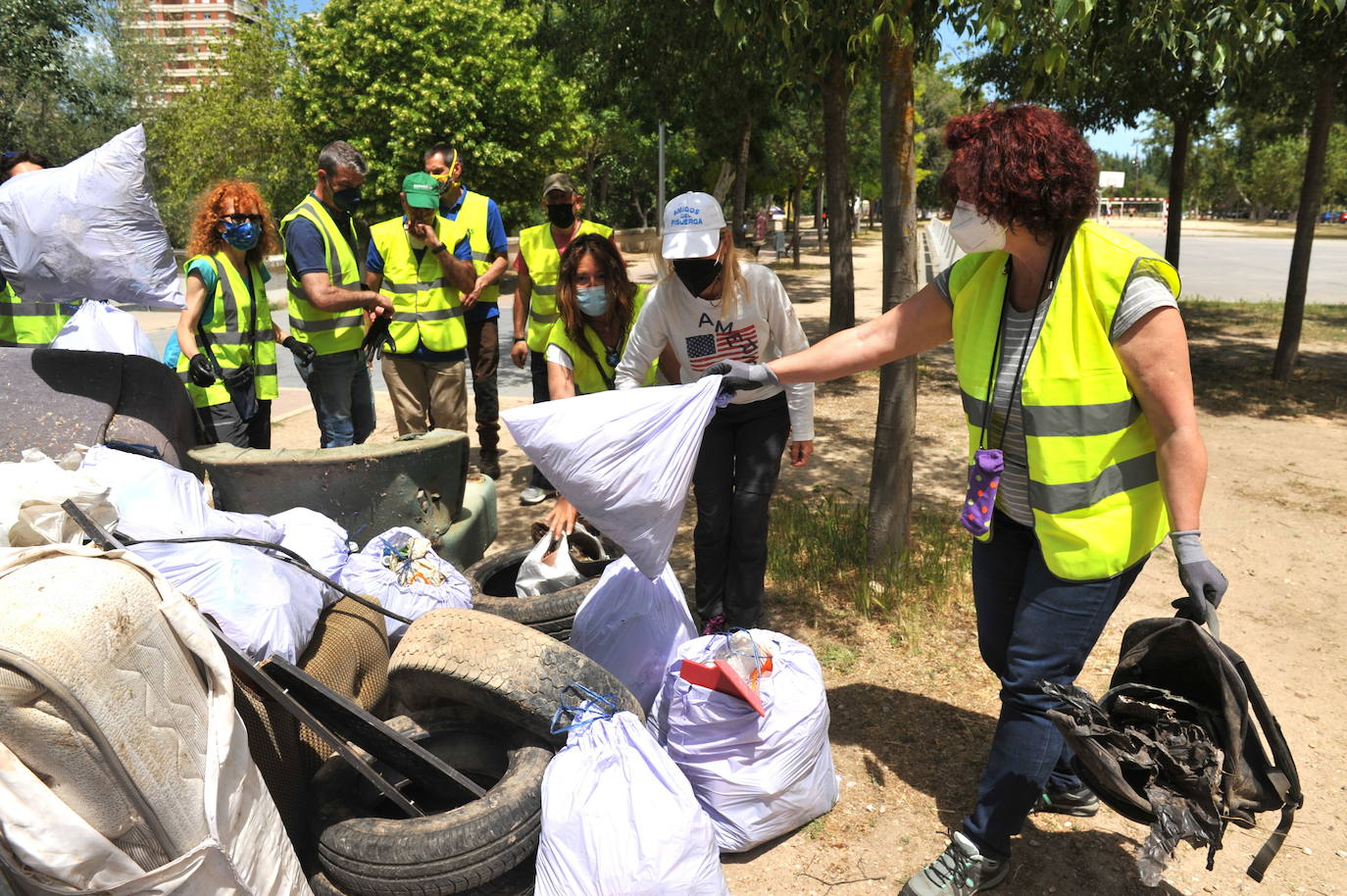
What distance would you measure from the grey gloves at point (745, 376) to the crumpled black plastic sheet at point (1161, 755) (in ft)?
3.81

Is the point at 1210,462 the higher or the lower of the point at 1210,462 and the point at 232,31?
the lower

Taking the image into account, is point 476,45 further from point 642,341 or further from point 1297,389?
point 642,341

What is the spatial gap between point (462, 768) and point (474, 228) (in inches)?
148

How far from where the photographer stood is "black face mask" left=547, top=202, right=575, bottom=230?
5.72 meters

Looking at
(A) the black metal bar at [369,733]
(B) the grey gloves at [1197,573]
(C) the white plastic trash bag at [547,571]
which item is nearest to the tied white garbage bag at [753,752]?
(A) the black metal bar at [369,733]

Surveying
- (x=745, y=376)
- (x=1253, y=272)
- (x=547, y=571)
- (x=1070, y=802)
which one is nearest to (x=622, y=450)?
(x=745, y=376)

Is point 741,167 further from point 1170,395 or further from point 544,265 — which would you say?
point 1170,395

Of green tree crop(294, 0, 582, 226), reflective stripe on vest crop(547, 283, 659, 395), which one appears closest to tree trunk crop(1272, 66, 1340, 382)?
reflective stripe on vest crop(547, 283, 659, 395)

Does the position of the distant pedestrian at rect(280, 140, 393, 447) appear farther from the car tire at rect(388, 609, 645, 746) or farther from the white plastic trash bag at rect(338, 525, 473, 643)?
the car tire at rect(388, 609, 645, 746)

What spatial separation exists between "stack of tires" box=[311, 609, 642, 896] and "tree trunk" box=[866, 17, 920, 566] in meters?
2.00

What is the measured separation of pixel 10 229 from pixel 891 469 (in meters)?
3.59

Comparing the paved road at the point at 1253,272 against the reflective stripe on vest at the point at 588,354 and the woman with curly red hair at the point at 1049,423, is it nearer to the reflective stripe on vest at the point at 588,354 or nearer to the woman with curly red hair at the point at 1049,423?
the reflective stripe on vest at the point at 588,354

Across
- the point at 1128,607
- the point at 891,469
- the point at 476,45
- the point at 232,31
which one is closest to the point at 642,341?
the point at 891,469

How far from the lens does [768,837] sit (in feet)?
9.27
